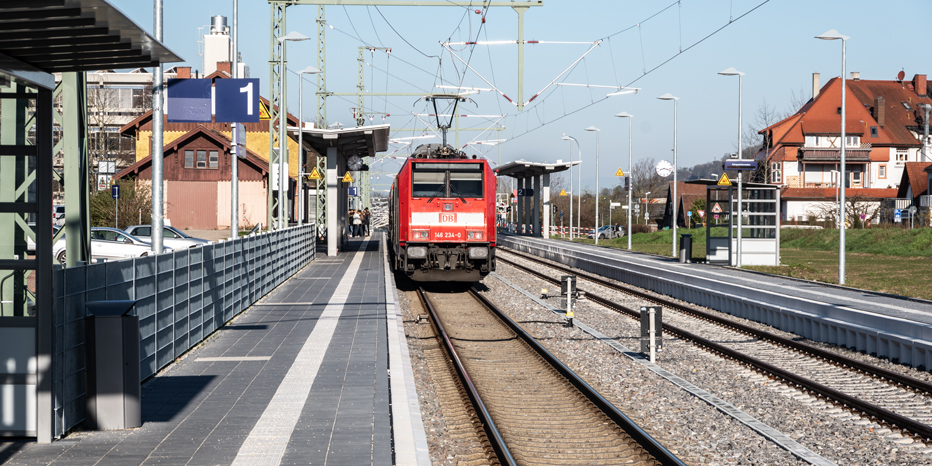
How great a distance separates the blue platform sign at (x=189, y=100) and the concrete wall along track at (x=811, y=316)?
10.7 meters

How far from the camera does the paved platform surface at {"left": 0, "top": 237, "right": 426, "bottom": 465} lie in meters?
6.27

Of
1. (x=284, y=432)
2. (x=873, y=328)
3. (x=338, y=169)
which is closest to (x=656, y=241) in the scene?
(x=338, y=169)

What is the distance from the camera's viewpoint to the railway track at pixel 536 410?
7.35 m

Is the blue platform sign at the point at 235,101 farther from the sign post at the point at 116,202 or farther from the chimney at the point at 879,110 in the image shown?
the chimney at the point at 879,110

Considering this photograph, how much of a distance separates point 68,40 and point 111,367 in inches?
105

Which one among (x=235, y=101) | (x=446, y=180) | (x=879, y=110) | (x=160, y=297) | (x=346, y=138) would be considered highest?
(x=879, y=110)

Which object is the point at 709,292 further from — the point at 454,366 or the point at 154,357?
the point at 154,357

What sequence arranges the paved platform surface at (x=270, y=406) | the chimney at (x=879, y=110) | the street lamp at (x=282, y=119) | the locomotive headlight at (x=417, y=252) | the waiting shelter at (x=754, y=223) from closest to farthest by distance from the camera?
the paved platform surface at (x=270, y=406) < the locomotive headlight at (x=417, y=252) < the street lamp at (x=282, y=119) < the waiting shelter at (x=754, y=223) < the chimney at (x=879, y=110)

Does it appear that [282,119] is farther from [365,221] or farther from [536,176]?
[365,221]

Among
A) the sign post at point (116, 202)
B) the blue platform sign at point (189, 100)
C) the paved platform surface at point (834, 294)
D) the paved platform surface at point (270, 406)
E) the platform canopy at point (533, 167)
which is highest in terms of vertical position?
the platform canopy at point (533, 167)

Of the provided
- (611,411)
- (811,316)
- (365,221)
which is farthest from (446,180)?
(365,221)

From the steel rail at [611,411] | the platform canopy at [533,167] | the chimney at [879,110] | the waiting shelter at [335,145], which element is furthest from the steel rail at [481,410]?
the chimney at [879,110]

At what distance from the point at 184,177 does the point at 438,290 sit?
35246 mm

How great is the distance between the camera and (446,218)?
21.4 meters
